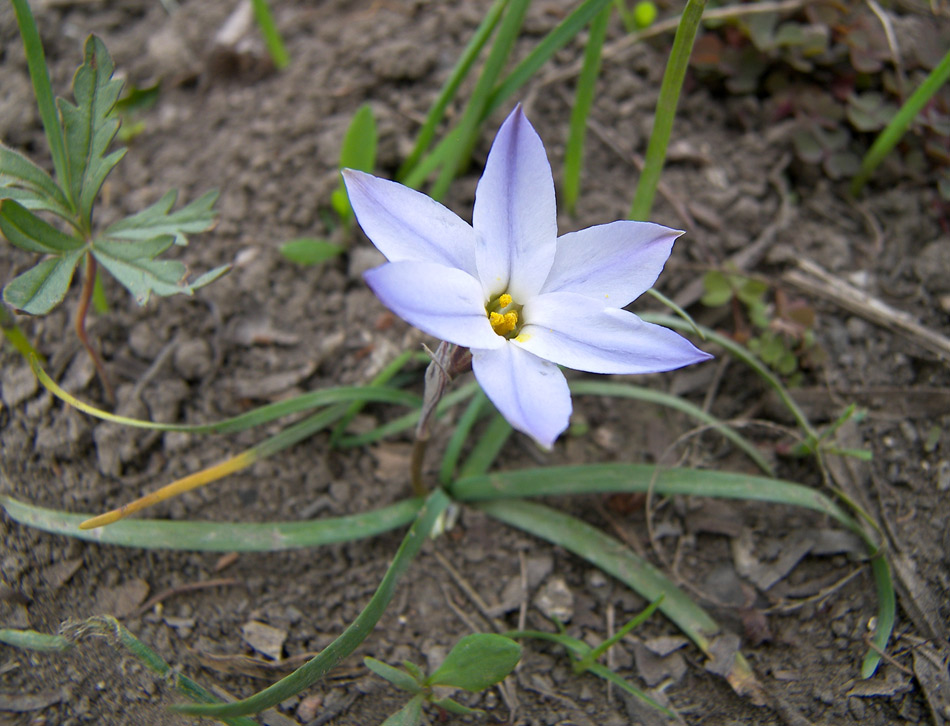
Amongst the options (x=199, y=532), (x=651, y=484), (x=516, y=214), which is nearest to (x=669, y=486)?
(x=651, y=484)

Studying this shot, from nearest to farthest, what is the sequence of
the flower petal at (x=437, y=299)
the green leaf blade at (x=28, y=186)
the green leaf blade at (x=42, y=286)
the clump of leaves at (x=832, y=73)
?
the flower petal at (x=437, y=299)
the green leaf blade at (x=42, y=286)
the green leaf blade at (x=28, y=186)
the clump of leaves at (x=832, y=73)

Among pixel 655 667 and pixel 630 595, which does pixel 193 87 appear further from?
pixel 655 667

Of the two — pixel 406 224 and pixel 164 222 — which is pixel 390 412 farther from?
pixel 406 224

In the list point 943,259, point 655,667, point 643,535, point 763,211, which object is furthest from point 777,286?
point 655,667

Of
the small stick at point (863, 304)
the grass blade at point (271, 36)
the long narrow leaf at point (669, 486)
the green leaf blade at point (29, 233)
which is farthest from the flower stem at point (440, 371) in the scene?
the grass blade at point (271, 36)

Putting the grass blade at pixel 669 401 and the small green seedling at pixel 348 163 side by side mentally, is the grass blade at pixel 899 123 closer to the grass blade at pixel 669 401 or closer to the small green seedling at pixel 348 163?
the grass blade at pixel 669 401

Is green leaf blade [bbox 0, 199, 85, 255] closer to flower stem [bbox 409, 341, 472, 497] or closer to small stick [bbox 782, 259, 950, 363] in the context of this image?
flower stem [bbox 409, 341, 472, 497]
